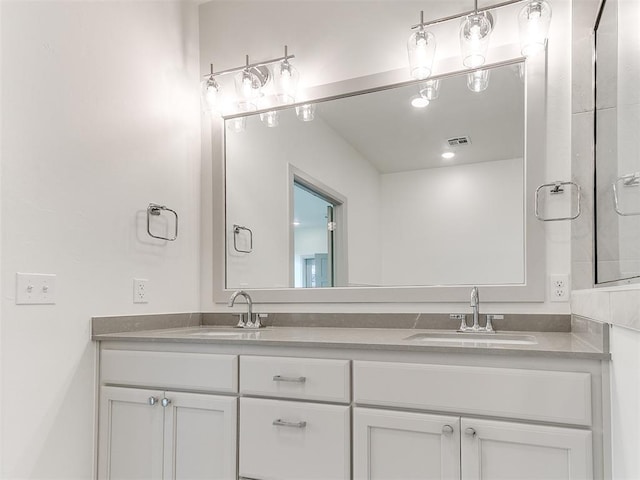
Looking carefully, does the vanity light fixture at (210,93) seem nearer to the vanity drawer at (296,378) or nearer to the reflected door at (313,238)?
the reflected door at (313,238)

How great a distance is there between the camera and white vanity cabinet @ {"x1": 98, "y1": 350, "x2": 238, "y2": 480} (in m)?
1.69

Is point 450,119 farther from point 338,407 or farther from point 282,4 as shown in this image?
point 338,407

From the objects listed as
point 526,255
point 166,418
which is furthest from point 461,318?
point 166,418

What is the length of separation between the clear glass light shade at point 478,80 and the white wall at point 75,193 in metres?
1.44

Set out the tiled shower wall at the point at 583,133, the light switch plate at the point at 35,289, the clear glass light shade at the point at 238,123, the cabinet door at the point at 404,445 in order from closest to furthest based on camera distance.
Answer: the cabinet door at the point at 404,445 → the light switch plate at the point at 35,289 → the tiled shower wall at the point at 583,133 → the clear glass light shade at the point at 238,123

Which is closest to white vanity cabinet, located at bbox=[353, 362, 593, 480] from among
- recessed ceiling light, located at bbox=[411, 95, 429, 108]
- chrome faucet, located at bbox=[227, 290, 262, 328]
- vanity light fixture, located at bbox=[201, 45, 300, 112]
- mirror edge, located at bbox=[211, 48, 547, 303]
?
mirror edge, located at bbox=[211, 48, 547, 303]

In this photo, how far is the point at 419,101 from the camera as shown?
2.17 m

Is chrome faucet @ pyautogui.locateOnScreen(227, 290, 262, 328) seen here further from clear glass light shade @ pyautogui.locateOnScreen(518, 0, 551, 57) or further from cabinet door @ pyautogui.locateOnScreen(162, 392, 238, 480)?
clear glass light shade @ pyautogui.locateOnScreen(518, 0, 551, 57)

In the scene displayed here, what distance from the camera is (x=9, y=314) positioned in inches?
62.0

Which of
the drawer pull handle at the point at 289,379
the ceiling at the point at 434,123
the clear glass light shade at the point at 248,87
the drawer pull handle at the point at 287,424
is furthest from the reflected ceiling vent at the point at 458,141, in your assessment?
the drawer pull handle at the point at 287,424

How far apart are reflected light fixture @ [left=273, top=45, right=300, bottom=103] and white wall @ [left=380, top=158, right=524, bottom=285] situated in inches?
25.6

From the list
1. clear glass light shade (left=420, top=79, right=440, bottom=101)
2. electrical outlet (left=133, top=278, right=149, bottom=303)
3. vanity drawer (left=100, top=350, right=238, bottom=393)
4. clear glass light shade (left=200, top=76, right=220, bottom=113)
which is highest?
clear glass light shade (left=200, top=76, right=220, bottom=113)

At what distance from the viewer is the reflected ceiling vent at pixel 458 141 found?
2.07 meters

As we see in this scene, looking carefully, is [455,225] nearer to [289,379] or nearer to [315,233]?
[315,233]
